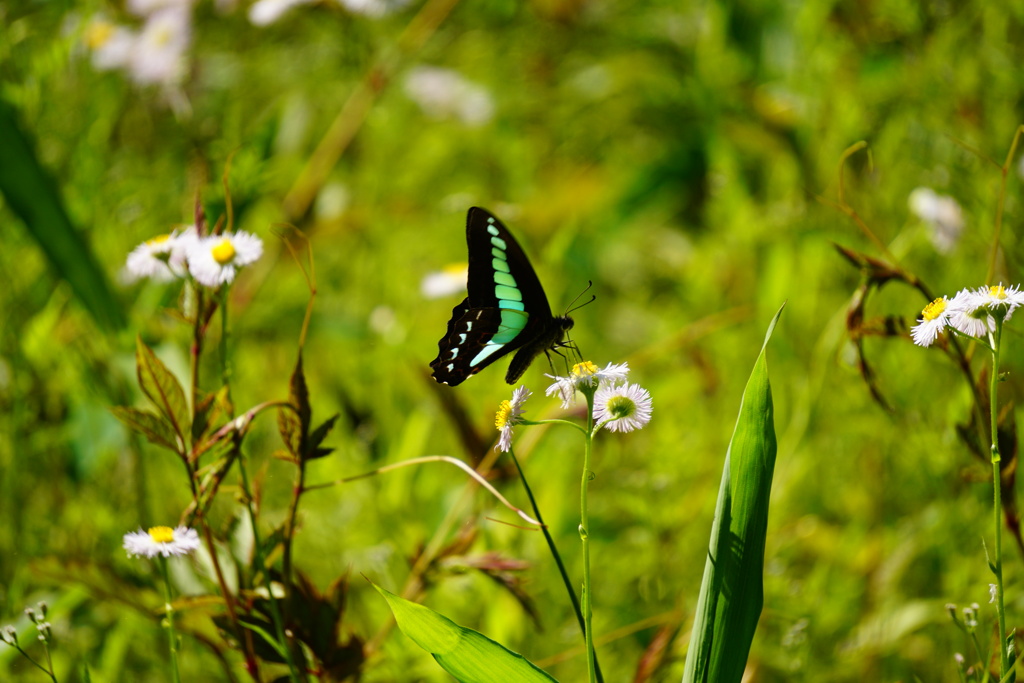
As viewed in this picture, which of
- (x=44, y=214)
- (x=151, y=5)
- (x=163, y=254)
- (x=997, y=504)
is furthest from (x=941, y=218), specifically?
(x=151, y=5)

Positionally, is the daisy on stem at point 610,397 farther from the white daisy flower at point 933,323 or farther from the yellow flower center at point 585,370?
the white daisy flower at point 933,323

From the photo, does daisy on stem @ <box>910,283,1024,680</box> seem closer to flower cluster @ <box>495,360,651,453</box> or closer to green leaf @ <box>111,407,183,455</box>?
flower cluster @ <box>495,360,651,453</box>

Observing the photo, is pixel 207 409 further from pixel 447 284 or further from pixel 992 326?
pixel 447 284

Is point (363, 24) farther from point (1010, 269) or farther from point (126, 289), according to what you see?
point (1010, 269)

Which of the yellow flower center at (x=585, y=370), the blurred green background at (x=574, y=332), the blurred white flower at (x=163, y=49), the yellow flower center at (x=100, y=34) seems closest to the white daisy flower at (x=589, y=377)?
the yellow flower center at (x=585, y=370)

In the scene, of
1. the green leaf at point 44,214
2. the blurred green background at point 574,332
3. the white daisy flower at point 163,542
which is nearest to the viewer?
the white daisy flower at point 163,542

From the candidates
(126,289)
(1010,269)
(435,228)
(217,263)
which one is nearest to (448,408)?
(217,263)

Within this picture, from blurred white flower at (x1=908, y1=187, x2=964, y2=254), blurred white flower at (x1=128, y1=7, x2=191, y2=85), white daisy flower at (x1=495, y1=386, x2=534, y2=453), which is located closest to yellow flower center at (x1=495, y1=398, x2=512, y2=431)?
white daisy flower at (x1=495, y1=386, x2=534, y2=453)
